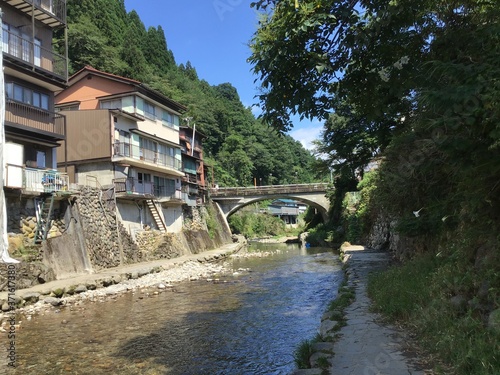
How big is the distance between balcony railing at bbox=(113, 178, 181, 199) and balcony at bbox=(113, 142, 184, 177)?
1276 millimetres

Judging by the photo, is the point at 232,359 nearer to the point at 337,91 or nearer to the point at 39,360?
the point at 39,360

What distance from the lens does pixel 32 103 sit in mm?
18438

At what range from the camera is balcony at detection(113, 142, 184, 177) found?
25672 mm

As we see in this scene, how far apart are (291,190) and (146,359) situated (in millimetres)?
41226

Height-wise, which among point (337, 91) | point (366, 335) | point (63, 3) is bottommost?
point (366, 335)

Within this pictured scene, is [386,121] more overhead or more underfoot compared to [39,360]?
more overhead

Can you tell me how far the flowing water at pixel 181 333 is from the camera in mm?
7293

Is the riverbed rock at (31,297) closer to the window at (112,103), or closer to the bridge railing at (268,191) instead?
the window at (112,103)

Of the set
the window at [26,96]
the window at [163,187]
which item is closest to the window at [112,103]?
the window at [163,187]

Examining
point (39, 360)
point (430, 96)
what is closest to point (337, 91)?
point (430, 96)

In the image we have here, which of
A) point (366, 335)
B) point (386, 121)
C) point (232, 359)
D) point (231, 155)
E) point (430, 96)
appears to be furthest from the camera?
point (231, 155)

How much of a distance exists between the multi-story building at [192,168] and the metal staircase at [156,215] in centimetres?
564

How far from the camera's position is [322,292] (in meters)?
14.1

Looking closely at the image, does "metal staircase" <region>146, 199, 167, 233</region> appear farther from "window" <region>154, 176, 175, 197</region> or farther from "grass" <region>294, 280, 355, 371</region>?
"grass" <region>294, 280, 355, 371</region>
